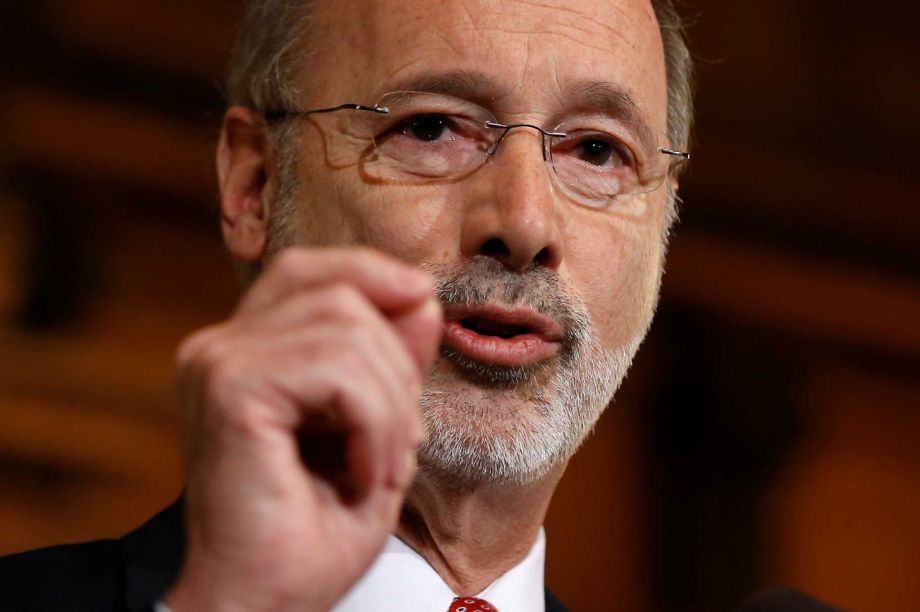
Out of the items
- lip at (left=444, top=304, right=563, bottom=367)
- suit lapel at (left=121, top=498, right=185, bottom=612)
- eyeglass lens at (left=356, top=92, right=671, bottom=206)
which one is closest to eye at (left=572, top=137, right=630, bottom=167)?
eyeglass lens at (left=356, top=92, right=671, bottom=206)

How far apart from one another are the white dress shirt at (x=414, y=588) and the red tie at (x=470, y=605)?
1 centimetres

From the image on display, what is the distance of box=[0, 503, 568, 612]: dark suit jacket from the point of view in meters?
1.74

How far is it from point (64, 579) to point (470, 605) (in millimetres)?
578

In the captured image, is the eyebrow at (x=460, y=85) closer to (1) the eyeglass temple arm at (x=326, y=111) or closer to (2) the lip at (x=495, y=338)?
(1) the eyeglass temple arm at (x=326, y=111)

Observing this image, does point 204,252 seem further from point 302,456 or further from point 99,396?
point 302,456

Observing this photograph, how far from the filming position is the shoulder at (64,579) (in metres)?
1.74

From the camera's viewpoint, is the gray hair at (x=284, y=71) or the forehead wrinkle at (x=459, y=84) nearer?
the forehead wrinkle at (x=459, y=84)

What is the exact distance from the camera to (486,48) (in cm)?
201

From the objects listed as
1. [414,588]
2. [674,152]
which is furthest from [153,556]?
[674,152]

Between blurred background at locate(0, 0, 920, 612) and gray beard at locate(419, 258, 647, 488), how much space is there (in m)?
1.86

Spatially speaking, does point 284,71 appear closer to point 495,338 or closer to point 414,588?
point 495,338

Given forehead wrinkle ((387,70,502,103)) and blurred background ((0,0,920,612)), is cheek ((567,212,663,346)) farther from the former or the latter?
blurred background ((0,0,920,612))

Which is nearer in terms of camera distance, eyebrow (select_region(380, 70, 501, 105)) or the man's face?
the man's face

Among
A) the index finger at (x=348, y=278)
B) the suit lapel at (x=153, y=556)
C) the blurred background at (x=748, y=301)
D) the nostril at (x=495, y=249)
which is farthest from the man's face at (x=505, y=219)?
the blurred background at (x=748, y=301)
